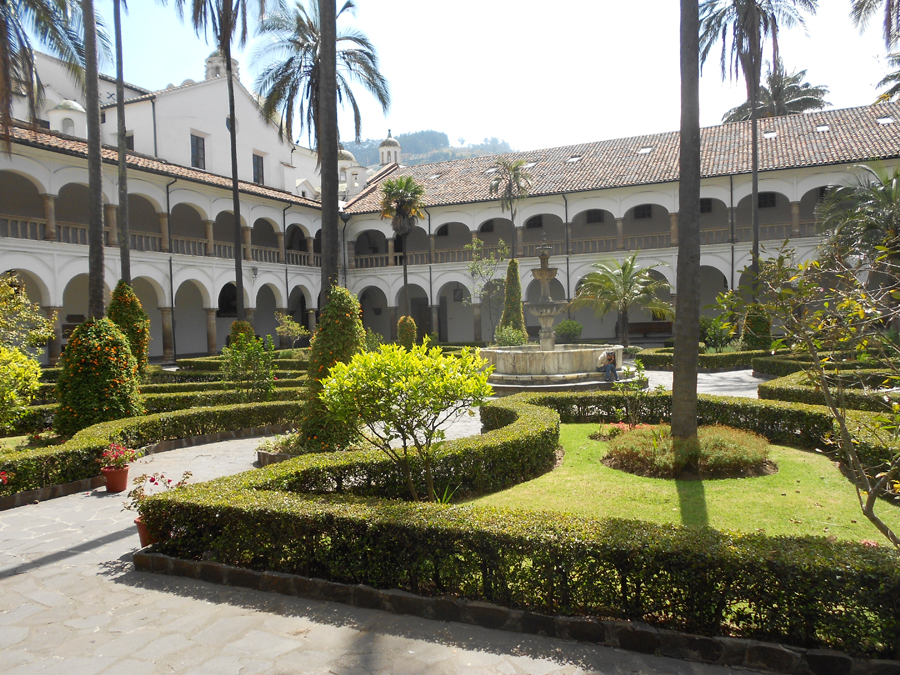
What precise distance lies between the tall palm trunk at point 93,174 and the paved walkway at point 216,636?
7.44 metres

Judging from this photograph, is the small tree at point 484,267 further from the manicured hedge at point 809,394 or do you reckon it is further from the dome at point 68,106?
the dome at point 68,106

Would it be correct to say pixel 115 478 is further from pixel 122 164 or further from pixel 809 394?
pixel 122 164

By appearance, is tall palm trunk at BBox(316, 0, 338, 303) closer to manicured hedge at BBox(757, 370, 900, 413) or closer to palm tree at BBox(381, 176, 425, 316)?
manicured hedge at BBox(757, 370, 900, 413)

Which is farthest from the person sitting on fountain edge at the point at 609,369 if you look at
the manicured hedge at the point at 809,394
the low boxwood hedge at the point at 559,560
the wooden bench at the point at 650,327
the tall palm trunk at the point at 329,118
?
the wooden bench at the point at 650,327

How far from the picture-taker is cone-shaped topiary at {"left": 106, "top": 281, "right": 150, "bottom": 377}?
1227 cm

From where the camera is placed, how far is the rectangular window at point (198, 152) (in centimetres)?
2652

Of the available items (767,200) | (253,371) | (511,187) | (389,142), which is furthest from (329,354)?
(389,142)

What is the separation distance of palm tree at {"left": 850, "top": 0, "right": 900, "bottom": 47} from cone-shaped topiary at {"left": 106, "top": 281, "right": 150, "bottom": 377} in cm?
1505

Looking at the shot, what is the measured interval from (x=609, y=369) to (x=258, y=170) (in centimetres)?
2327

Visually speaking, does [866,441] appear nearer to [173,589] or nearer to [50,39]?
[173,589]

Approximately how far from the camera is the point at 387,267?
96.2 feet

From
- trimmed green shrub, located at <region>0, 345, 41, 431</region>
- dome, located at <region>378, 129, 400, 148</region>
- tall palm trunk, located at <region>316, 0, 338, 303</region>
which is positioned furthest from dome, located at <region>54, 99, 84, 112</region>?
tall palm trunk, located at <region>316, 0, 338, 303</region>

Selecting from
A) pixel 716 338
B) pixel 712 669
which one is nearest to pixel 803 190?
pixel 716 338

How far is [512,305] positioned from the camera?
73.1ft
